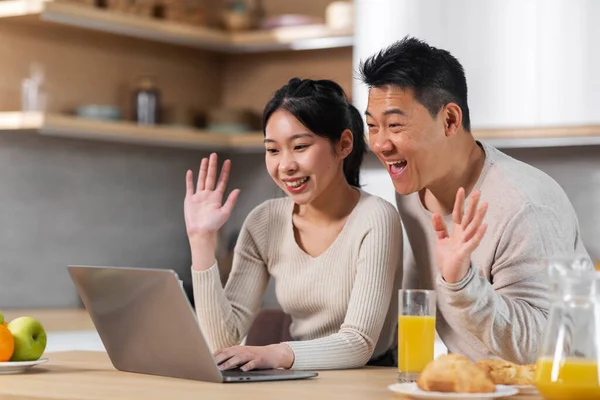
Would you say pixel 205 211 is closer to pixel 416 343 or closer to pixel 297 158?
pixel 297 158

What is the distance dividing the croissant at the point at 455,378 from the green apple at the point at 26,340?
30.3 inches

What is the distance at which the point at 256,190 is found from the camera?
4.63 metres

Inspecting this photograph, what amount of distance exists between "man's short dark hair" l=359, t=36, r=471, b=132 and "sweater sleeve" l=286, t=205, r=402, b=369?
0.82 ft

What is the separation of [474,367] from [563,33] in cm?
230

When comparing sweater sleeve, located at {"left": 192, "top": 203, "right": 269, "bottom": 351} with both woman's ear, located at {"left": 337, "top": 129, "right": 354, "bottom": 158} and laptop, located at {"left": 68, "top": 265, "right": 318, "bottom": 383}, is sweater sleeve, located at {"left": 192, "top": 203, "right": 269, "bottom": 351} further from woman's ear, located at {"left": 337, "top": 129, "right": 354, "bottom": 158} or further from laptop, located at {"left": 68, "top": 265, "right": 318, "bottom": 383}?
laptop, located at {"left": 68, "top": 265, "right": 318, "bottom": 383}

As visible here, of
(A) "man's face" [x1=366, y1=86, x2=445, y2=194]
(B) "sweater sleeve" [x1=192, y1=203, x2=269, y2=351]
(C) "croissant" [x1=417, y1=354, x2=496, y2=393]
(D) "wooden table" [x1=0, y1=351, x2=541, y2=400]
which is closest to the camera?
(C) "croissant" [x1=417, y1=354, x2=496, y2=393]

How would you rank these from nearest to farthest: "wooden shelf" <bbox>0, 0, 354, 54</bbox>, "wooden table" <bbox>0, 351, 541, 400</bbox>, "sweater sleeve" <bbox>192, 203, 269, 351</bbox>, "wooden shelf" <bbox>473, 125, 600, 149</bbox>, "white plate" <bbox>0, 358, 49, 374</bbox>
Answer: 1. "wooden table" <bbox>0, 351, 541, 400</bbox>
2. "white plate" <bbox>0, 358, 49, 374</bbox>
3. "sweater sleeve" <bbox>192, 203, 269, 351</bbox>
4. "wooden shelf" <bbox>473, 125, 600, 149</bbox>
5. "wooden shelf" <bbox>0, 0, 354, 54</bbox>

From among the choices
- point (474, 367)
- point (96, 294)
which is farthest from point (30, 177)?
point (474, 367)

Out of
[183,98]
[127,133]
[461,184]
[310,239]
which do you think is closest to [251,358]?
[310,239]

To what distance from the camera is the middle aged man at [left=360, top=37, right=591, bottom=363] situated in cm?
204

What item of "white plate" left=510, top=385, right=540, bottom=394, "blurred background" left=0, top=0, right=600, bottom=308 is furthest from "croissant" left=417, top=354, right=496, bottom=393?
"blurred background" left=0, top=0, right=600, bottom=308

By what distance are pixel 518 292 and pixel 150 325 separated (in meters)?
0.71

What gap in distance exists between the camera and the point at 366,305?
2.08 m

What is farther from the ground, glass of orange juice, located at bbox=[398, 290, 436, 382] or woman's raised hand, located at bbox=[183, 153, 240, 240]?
woman's raised hand, located at bbox=[183, 153, 240, 240]
